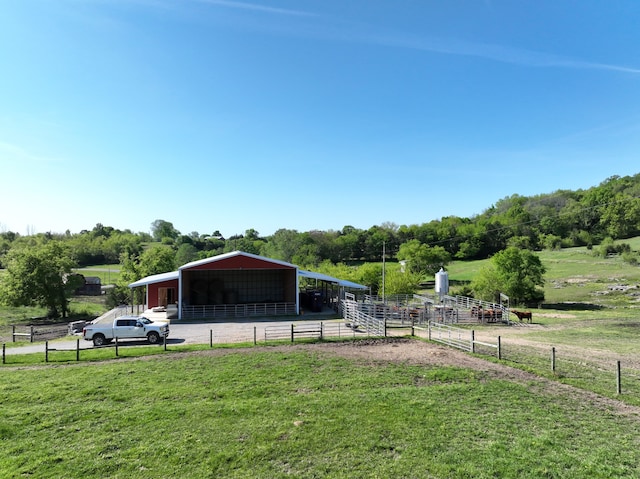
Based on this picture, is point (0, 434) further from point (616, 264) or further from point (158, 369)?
point (616, 264)

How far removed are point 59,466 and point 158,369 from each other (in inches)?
264

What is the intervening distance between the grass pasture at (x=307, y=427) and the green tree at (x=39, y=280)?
1461 inches

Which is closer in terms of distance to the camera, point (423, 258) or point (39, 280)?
point (39, 280)

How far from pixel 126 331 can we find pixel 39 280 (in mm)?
31789

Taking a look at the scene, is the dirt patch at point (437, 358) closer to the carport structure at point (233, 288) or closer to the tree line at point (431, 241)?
the carport structure at point (233, 288)

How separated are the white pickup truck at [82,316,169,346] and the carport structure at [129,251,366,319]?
9.08 m

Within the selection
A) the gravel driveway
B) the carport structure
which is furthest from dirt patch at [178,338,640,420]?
the carport structure

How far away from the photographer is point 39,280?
1690 inches

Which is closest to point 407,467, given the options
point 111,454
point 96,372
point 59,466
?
point 111,454

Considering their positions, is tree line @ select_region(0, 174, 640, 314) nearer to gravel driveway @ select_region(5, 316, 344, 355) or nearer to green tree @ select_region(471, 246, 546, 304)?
green tree @ select_region(471, 246, 546, 304)

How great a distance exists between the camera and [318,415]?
29.2ft

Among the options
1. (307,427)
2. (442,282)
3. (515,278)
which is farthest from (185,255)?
(307,427)

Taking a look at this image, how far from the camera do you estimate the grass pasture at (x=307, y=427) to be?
6.68 metres

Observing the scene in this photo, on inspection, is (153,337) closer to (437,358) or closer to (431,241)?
(437,358)
